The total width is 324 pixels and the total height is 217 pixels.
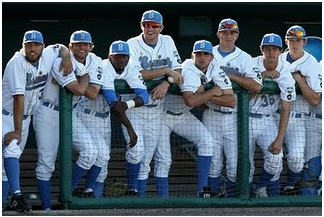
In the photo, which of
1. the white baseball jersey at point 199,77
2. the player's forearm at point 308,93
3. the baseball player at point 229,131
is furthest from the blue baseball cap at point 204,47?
the player's forearm at point 308,93

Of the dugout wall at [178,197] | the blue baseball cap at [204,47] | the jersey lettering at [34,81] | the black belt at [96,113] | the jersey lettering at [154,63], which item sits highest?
the blue baseball cap at [204,47]

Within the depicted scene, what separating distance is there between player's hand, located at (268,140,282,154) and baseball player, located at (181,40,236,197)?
1.25 ft

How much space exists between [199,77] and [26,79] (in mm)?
1102

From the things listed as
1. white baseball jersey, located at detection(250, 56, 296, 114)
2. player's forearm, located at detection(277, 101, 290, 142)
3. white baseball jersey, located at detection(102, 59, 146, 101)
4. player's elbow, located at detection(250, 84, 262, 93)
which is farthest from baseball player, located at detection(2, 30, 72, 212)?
player's forearm, located at detection(277, 101, 290, 142)

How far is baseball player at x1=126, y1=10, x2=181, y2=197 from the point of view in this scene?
6801mm

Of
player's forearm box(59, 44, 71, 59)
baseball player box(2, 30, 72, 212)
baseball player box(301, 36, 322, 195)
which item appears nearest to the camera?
baseball player box(2, 30, 72, 212)

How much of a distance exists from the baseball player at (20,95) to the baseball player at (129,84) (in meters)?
0.30

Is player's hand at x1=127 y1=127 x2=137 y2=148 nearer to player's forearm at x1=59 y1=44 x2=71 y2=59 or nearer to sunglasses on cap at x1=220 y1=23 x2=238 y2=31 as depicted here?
player's forearm at x1=59 y1=44 x2=71 y2=59

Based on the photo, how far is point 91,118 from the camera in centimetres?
682

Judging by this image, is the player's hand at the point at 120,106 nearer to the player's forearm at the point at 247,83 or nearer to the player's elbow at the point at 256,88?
the player's forearm at the point at 247,83

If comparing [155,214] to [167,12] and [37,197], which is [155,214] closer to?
[37,197]

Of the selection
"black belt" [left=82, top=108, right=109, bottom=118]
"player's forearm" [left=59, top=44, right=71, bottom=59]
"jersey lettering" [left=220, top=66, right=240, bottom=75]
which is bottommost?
"black belt" [left=82, top=108, right=109, bottom=118]

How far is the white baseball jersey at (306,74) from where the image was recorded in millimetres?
7098

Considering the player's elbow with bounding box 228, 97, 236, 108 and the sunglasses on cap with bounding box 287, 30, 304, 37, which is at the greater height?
the sunglasses on cap with bounding box 287, 30, 304, 37
